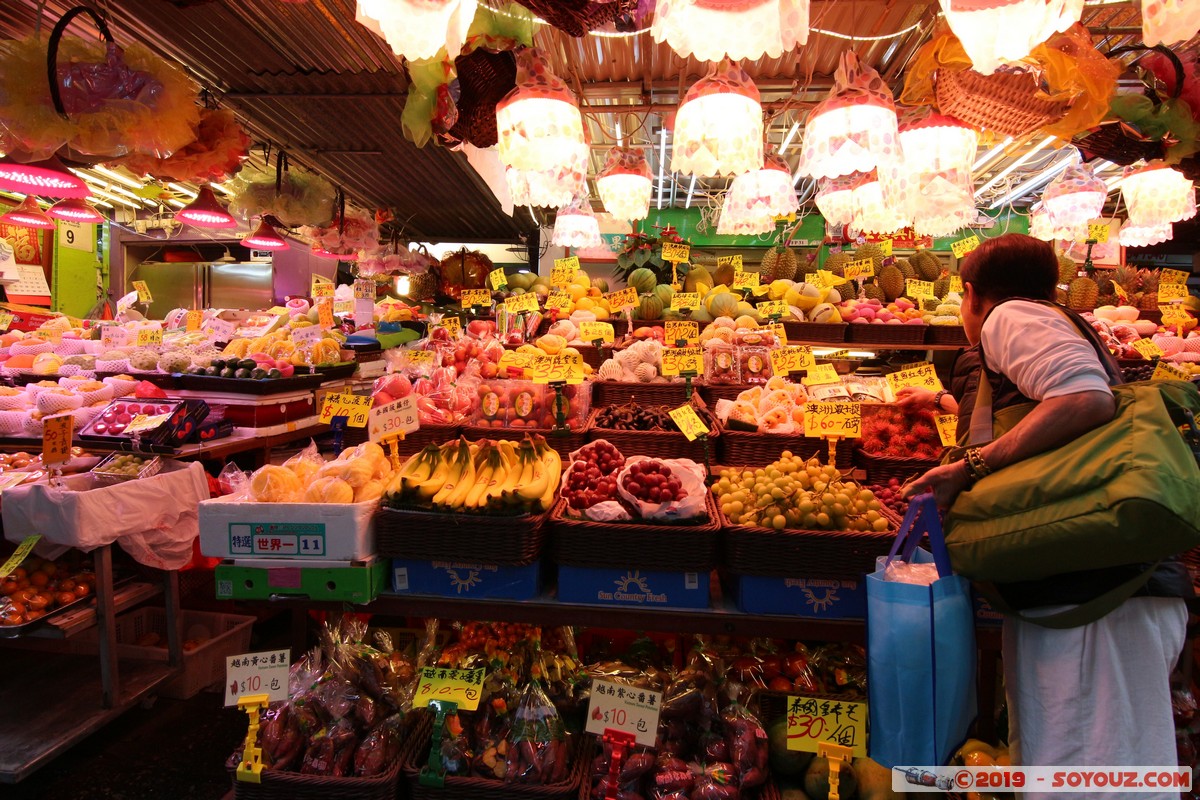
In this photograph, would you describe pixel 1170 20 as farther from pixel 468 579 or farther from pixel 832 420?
pixel 468 579

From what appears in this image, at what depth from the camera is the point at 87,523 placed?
247 cm

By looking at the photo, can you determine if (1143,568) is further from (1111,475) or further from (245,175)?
(245,175)

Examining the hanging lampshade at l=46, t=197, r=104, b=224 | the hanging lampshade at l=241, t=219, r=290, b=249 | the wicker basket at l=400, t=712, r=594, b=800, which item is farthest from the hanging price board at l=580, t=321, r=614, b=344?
the hanging lampshade at l=46, t=197, r=104, b=224

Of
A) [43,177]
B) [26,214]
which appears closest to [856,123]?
[43,177]

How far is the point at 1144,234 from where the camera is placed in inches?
159

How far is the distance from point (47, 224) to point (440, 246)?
537 centimetres

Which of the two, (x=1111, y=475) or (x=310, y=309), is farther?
(x=310, y=309)

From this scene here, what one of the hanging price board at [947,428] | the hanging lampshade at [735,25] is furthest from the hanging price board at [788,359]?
the hanging lampshade at [735,25]

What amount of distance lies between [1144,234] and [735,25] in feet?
13.0

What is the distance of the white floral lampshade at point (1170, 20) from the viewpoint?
1.44 m

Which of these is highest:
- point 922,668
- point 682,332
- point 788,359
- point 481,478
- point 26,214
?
point 26,214

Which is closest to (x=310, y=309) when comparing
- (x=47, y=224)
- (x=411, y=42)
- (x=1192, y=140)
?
(x=47, y=224)

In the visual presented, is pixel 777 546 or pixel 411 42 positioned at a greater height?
pixel 411 42

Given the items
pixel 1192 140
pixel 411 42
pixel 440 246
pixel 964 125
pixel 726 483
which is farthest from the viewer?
pixel 440 246
